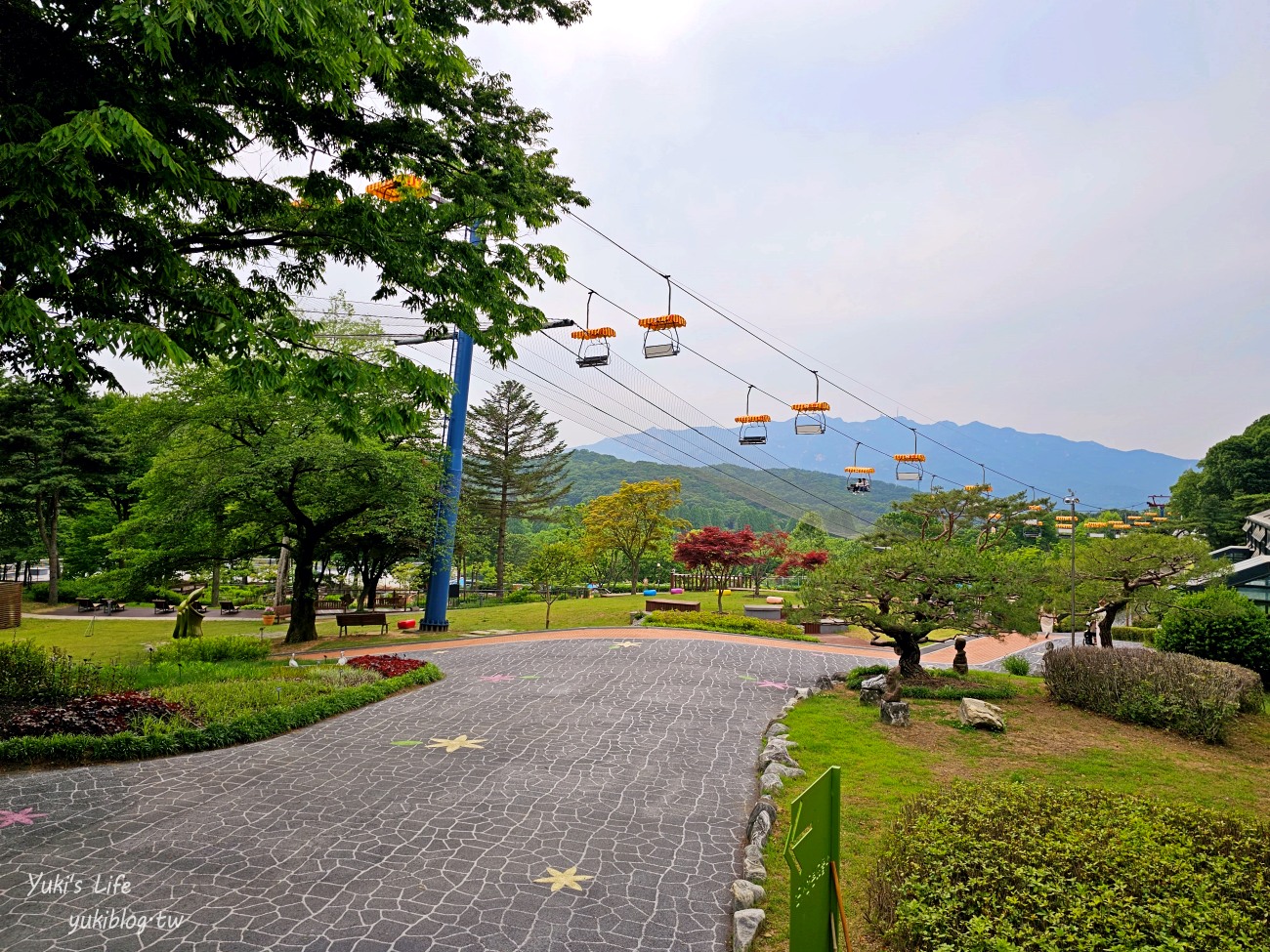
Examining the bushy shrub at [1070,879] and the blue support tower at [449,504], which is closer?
the bushy shrub at [1070,879]

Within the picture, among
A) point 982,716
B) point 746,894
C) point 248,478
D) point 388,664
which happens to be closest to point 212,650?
point 248,478

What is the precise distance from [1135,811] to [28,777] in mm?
10718

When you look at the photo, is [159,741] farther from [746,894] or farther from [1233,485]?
[1233,485]

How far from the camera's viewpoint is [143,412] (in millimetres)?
16906

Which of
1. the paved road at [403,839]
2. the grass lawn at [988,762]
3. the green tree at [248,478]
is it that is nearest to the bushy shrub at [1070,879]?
the grass lawn at [988,762]

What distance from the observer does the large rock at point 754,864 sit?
5254 mm

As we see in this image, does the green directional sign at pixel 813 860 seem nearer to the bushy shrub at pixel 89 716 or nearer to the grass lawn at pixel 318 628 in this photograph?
the bushy shrub at pixel 89 716

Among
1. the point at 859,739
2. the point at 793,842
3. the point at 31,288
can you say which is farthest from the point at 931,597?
the point at 31,288

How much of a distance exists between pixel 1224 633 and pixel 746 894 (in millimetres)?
12855

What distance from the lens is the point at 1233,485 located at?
4566cm

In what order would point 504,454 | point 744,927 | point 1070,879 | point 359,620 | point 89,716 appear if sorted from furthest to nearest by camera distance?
point 504,454
point 359,620
point 89,716
point 744,927
point 1070,879

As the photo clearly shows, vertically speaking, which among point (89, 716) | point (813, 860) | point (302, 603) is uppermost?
point (813, 860)

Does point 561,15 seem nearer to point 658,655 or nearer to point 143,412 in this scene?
point 658,655

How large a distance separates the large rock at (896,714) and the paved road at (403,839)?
1.97m
